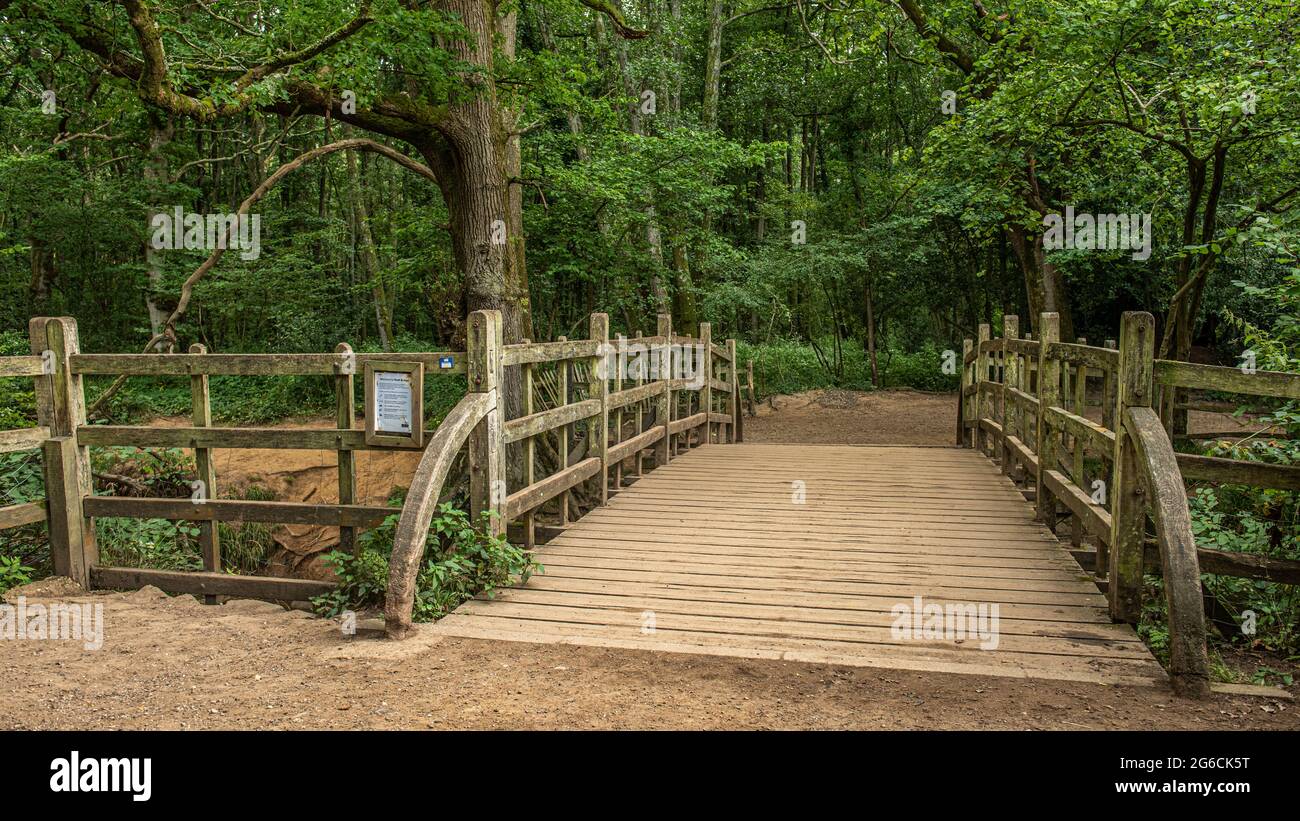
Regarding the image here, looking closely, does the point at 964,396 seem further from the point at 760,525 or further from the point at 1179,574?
the point at 1179,574

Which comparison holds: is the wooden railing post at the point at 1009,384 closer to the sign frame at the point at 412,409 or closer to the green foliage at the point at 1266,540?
the green foliage at the point at 1266,540

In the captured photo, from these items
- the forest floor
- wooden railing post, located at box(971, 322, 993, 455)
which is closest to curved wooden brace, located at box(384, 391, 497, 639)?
the forest floor

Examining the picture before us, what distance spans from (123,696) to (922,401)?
19.6 metres

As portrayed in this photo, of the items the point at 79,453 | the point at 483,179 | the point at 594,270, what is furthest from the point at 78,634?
the point at 594,270

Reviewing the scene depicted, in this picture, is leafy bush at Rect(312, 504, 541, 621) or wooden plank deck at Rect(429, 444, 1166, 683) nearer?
wooden plank deck at Rect(429, 444, 1166, 683)

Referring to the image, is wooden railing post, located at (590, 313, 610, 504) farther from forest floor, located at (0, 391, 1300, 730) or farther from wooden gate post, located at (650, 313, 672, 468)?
forest floor, located at (0, 391, 1300, 730)

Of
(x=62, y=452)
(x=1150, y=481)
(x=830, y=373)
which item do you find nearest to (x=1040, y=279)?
(x=830, y=373)

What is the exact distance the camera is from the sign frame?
5.54m

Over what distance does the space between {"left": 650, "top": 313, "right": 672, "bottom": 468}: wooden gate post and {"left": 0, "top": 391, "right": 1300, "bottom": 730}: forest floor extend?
5897mm

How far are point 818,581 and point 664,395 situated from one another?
16.0 ft

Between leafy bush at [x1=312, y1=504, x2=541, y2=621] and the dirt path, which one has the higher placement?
leafy bush at [x1=312, y1=504, x2=541, y2=621]

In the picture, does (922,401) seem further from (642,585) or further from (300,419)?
(642,585)

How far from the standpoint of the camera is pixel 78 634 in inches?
193

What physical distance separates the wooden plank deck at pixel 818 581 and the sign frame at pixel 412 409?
1.12m
